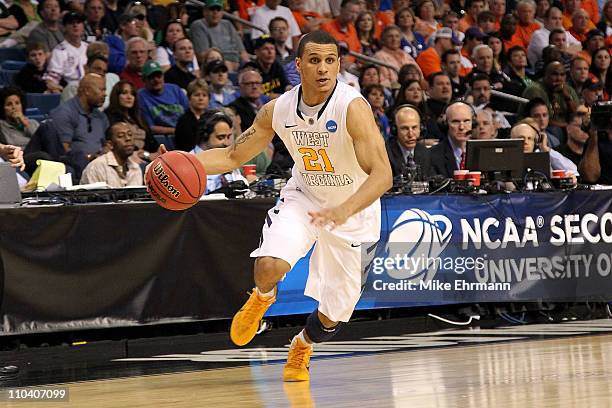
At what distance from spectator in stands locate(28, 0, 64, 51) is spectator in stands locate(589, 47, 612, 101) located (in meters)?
8.12

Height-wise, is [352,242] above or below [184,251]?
above

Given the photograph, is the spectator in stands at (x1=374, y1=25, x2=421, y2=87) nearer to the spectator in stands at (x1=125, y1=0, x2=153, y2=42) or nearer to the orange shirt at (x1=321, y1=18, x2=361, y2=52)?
the orange shirt at (x1=321, y1=18, x2=361, y2=52)

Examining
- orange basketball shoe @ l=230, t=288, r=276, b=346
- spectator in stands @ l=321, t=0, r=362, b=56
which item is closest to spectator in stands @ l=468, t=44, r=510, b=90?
spectator in stands @ l=321, t=0, r=362, b=56

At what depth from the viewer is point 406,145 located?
1112 cm

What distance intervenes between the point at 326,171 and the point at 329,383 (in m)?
1.29

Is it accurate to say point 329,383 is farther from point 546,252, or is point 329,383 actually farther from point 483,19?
point 483,19

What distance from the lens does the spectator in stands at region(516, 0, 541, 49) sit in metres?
18.1

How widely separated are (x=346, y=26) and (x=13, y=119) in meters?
6.08

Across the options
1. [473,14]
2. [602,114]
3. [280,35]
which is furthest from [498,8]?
[602,114]

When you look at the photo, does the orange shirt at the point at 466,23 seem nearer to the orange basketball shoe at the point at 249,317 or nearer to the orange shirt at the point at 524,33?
the orange shirt at the point at 524,33

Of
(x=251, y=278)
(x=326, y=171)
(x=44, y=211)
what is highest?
(x=326, y=171)

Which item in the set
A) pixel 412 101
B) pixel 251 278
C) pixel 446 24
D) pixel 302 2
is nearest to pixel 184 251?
pixel 251 278

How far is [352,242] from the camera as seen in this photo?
7.15 metres

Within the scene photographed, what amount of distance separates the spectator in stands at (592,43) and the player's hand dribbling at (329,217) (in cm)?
1261
